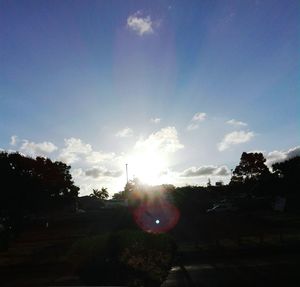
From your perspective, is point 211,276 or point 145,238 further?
point 211,276

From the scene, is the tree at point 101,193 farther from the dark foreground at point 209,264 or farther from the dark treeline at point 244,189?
the dark foreground at point 209,264

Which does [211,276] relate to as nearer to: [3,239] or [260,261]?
[260,261]

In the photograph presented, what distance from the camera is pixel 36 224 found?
152 feet

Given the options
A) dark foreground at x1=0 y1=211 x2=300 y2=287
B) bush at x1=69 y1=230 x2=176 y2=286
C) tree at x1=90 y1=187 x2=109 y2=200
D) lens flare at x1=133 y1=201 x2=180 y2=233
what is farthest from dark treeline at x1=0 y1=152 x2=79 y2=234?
tree at x1=90 y1=187 x2=109 y2=200

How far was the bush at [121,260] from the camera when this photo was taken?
9.12 m

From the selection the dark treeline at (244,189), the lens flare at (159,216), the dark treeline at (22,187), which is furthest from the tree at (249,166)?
the lens flare at (159,216)

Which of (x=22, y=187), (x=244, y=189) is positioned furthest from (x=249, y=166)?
(x=22, y=187)

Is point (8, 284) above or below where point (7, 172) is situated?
below

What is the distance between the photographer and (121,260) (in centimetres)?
923

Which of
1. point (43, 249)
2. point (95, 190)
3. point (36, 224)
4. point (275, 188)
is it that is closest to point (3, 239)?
point (43, 249)

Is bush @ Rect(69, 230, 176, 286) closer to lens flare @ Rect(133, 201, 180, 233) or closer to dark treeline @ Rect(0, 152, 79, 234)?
lens flare @ Rect(133, 201, 180, 233)

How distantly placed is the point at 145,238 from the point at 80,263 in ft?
4.43

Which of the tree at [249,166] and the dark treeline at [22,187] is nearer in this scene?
the dark treeline at [22,187]

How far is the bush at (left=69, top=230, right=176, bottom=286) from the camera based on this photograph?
9125mm
